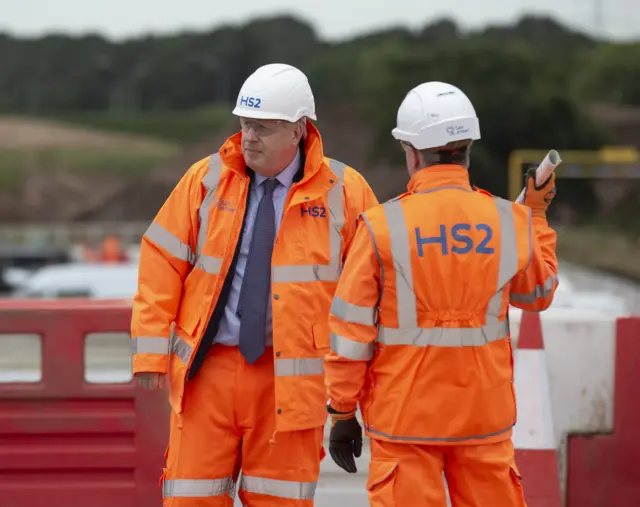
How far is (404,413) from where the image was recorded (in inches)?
145

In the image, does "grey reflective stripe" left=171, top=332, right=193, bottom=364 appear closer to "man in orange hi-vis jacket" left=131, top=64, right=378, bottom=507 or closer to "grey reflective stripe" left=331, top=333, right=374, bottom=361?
"man in orange hi-vis jacket" left=131, top=64, right=378, bottom=507

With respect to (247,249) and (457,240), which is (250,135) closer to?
(247,249)

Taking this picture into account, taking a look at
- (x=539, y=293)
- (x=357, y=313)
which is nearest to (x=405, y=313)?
(x=357, y=313)

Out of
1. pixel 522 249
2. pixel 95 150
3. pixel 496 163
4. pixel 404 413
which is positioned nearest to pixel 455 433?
pixel 404 413

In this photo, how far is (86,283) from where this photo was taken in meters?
18.3

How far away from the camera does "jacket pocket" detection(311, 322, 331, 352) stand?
4273 millimetres

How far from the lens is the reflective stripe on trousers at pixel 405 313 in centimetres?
368

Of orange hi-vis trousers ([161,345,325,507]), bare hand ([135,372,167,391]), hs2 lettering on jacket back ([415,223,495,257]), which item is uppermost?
hs2 lettering on jacket back ([415,223,495,257])

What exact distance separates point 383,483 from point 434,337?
1.50 feet

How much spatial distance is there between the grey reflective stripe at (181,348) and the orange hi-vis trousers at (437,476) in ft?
2.73

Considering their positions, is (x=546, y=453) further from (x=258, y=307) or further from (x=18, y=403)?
(x=18, y=403)

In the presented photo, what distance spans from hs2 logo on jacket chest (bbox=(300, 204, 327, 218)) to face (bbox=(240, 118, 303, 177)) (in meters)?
0.19

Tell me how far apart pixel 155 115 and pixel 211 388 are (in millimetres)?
124702

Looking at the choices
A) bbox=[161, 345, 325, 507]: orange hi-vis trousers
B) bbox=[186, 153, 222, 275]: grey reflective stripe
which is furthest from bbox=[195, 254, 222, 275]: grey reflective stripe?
bbox=[161, 345, 325, 507]: orange hi-vis trousers
